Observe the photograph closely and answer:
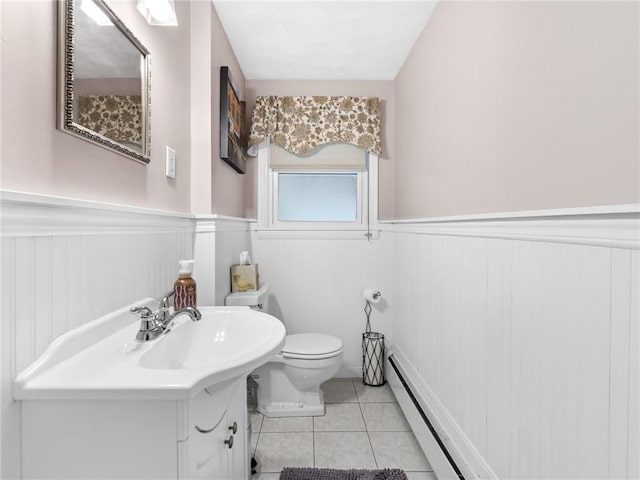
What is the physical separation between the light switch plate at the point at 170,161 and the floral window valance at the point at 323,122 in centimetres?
113

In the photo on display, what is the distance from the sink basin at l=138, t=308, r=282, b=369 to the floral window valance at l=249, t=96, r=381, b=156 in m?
1.67

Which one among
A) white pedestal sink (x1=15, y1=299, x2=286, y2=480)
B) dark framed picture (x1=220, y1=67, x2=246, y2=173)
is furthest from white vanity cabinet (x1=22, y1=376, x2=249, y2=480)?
dark framed picture (x1=220, y1=67, x2=246, y2=173)

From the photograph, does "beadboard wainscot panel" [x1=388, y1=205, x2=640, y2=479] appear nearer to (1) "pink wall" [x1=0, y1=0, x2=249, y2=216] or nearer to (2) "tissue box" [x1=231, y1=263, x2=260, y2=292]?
(2) "tissue box" [x1=231, y1=263, x2=260, y2=292]

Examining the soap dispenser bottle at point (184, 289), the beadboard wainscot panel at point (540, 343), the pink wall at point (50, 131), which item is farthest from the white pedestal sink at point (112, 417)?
the beadboard wainscot panel at point (540, 343)

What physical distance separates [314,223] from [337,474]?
5.43 ft

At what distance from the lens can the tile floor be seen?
5.61ft

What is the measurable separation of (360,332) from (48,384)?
2239 millimetres

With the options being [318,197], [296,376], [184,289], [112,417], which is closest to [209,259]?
[184,289]

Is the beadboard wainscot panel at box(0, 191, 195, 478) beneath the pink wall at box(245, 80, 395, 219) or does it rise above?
beneath

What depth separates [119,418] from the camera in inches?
27.3

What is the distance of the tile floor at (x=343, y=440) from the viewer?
1.71 metres

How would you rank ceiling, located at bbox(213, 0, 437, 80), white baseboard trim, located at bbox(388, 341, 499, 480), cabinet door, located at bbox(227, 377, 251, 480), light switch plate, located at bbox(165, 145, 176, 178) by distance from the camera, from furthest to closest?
1. ceiling, located at bbox(213, 0, 437, 80)
2. light switch plate, located at bbox(165, 145, 176, 178)
3. white baseboard trim, located at bbox(388, 341, 499, 480)
4. cabinet door, located at bbox(227, 377, 251, 480)

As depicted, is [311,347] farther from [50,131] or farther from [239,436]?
[50,131]

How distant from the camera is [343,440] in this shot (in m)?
1.90
